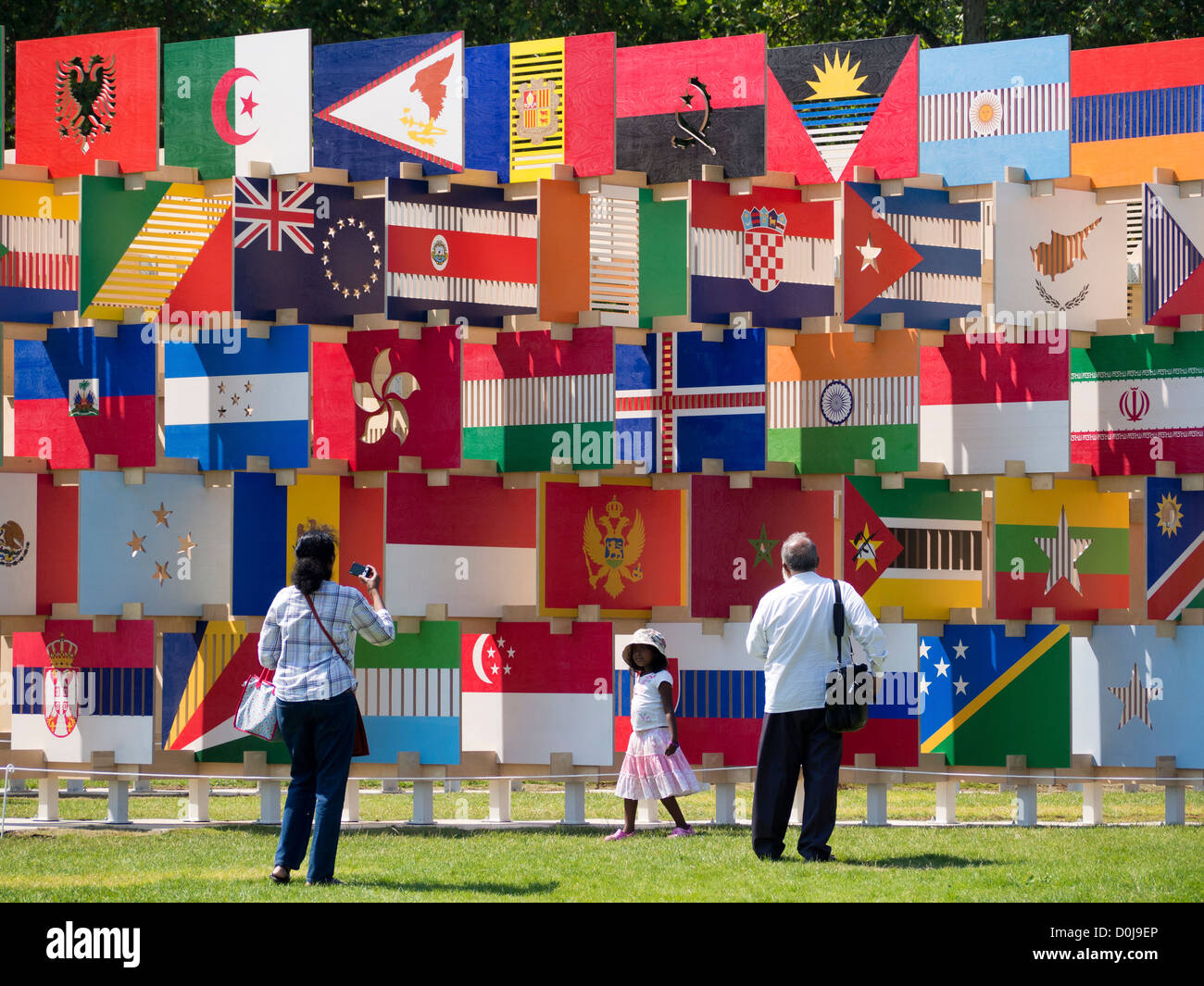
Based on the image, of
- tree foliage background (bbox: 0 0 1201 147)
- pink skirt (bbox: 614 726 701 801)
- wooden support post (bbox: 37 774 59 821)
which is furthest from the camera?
tree foliage background (bbox: 0 0 1201 147)

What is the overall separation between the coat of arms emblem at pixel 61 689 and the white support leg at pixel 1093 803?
648cm

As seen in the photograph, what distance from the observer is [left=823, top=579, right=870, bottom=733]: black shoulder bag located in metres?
8.92

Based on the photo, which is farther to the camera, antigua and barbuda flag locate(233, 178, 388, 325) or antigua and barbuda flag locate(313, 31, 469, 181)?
antigua and barbuda flag locate(313, 31, 469, 181)

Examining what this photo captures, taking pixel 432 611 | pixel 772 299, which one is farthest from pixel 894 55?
pixel 432 611

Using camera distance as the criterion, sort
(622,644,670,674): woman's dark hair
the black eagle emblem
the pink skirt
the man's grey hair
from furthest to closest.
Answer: the black eagle emblem < (622,644,670,674): woman's dark hair < the pink skirt < the man's grey hair

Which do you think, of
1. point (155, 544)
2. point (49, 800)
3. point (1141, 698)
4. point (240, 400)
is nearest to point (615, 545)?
point (240, 400)

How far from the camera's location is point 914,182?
11.8 metres

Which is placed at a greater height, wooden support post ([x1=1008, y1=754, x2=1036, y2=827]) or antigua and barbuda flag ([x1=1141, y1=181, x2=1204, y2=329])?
antigua and barbuda flag ([x1=1141, y1=181, x2=1204, y2=329])

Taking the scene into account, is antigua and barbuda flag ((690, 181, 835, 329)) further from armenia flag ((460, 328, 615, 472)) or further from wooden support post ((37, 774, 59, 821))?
wooden support post ((37, 774, 59, 821))

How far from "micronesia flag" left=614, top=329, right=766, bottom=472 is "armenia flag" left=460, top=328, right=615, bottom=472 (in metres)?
0.43

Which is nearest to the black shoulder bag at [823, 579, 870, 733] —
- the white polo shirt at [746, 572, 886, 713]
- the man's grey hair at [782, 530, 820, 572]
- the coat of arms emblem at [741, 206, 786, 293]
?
the white polo shirt at [746, 572, 886, 713]

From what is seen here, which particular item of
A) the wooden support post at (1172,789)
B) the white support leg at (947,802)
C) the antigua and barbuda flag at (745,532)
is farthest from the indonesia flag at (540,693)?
the wooden support post at (1172,789)

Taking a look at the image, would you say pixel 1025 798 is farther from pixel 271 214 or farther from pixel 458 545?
pixel 271 214
